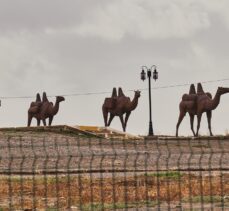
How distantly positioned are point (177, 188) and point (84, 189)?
1.65 metres

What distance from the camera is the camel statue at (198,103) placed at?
46.9m

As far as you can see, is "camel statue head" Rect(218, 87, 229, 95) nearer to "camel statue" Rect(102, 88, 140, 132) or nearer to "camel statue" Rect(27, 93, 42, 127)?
"camel statue" Rect(102, 88, 140, 132)

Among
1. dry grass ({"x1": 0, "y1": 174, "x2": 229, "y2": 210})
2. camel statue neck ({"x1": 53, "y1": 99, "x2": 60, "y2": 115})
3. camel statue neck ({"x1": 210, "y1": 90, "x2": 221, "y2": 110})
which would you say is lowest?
dry grass ({"x1": 0, "y1": 174, "x2": 229, "y2": 210})

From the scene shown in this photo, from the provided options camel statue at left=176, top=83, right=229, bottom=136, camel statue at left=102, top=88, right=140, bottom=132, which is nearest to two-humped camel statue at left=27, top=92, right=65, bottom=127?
camel statue at left=102, top=88, right=140, bottom=132

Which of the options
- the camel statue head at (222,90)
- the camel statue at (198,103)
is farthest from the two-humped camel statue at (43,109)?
the camel statue head at (222,90)

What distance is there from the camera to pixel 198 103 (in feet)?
157

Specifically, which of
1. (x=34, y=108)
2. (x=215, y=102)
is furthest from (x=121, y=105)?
(x=215, y=102)

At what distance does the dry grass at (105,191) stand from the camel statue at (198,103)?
1141 inches

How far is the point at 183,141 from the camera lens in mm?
36406

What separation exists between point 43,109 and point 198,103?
12.9 meters

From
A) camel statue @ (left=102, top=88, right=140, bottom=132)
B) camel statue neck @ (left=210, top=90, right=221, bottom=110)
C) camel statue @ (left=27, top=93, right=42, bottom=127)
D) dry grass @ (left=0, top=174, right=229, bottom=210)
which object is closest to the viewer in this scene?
dry grass @ (left=0, top=174, right=229, bottom=210)

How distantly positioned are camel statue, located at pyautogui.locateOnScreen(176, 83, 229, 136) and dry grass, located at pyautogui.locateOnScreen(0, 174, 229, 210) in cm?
2897

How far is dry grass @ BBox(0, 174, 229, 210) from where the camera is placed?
520 inches

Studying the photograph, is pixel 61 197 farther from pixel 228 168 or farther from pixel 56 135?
pixel 56 135
